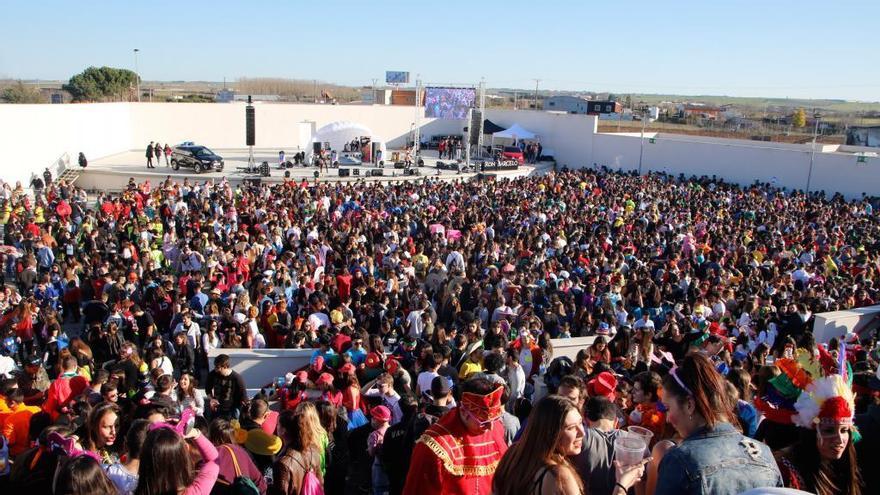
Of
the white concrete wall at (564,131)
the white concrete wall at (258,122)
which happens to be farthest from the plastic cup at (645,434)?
the white concrete wall at (564,131)

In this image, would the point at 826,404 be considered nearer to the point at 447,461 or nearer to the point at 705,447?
the point at 705,447

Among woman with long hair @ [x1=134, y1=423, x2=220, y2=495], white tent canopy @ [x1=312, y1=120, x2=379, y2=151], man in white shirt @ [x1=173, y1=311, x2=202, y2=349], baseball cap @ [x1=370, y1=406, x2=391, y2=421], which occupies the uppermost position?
white tent canopy @ [x1=312, y1=120, x2=379, y2=151]

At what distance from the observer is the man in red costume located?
114 inches

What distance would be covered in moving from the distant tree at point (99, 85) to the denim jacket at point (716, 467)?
5462cm

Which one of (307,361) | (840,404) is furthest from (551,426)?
(307,361)

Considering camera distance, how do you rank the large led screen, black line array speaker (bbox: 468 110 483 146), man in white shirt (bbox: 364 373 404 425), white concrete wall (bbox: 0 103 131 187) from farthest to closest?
the large led screen
black line array speaker (bbox: 468 110 483 146)
white concrete wall (bbox: 0 103 131 187)
man in white shirt (bbox: 364 373 404 425)

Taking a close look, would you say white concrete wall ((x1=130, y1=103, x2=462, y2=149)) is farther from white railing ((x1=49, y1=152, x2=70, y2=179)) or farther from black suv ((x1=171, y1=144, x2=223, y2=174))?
white railing ((x1=49, y1=152, x2=70, y2=179))

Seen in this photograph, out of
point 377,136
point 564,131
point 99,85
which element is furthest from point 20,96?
point 564,131

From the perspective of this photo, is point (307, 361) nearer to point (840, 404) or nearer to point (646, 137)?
point (840, 404)

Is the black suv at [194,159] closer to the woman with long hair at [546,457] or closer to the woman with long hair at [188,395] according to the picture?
the woman with long hair at [188,395]

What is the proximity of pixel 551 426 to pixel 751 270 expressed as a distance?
36.8ft

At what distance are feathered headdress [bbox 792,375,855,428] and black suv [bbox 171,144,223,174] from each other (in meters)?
27.4

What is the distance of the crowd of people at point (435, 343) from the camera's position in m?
2.81

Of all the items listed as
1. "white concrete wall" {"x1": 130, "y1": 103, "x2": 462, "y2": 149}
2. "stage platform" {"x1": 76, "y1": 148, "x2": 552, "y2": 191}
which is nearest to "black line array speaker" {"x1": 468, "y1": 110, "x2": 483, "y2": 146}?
"stage platform" {"x1": 76, "y1": 148, "x2": 552, "y2": 191}
